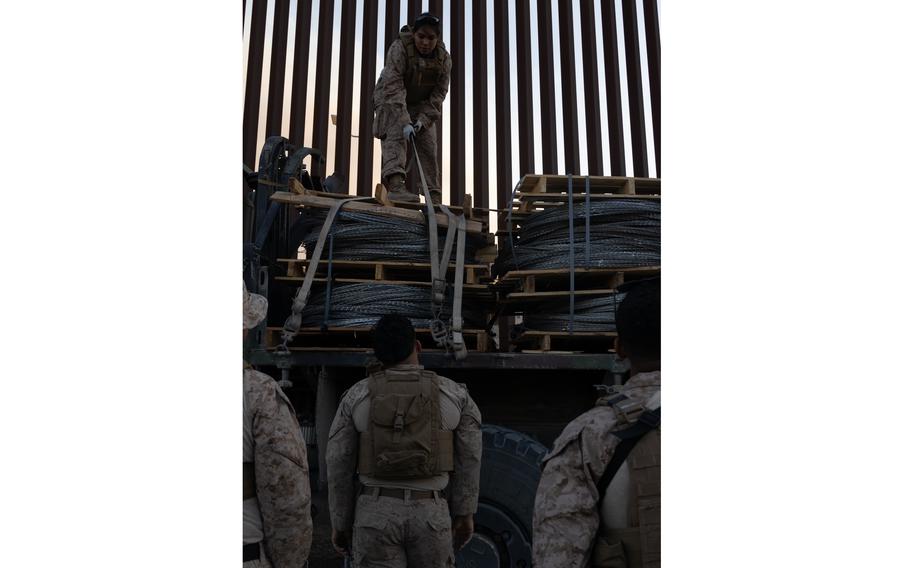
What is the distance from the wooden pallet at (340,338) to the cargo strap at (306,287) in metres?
0.14

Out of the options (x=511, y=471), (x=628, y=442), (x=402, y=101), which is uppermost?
(x=402, y=101)

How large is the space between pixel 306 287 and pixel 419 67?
1.89 meters

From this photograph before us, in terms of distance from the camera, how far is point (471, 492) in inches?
122

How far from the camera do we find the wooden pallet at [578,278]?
3828 mm

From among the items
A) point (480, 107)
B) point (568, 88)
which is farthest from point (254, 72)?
point (568, 88)

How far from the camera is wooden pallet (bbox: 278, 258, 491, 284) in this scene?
3791 millimetres

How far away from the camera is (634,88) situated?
21.9 feet

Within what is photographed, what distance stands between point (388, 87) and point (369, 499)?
277cm

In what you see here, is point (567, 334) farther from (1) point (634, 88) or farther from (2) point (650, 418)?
(1) point (634, 88)

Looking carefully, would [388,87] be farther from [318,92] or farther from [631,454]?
[631,454]

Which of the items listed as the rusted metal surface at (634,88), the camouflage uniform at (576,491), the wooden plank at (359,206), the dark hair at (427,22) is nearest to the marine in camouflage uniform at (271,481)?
the camouflage uniform at (576,491)

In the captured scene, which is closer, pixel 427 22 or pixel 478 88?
pixel 427 22

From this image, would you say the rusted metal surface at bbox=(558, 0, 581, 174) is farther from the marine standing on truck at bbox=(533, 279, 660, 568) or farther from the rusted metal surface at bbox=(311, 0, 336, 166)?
the marine standing on truck at bbox=(533, 279, 660, 568)
